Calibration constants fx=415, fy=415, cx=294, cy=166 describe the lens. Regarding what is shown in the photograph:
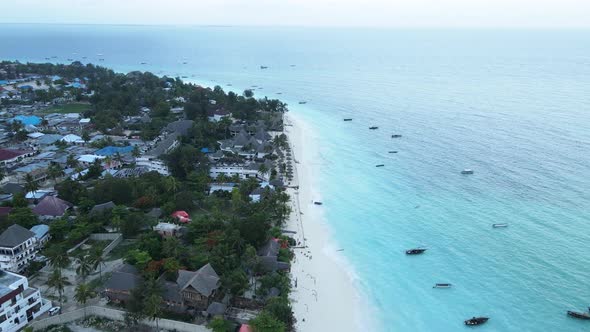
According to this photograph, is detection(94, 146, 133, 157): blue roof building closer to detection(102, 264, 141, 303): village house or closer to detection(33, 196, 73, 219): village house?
detection(33, 196, 73, 219): village house

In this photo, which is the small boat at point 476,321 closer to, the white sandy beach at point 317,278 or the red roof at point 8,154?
the white sandy beach at point 317,278

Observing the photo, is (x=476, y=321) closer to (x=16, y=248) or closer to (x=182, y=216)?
(x=182, y=216)

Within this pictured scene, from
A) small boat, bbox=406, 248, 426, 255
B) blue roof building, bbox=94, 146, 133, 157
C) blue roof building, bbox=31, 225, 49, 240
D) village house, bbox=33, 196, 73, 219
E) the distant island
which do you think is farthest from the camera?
blue roof building, bbox=94, 146, 133, 157

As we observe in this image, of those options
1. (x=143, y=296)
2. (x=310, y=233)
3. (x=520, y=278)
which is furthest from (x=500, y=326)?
(x=143, y=296)

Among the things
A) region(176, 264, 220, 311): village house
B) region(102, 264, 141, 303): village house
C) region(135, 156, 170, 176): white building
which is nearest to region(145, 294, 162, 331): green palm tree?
region(176, 264, 220, 311): village house

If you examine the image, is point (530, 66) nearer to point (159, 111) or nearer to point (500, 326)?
point (159, 111)

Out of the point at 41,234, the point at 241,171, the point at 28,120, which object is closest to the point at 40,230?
the point at 41,234
